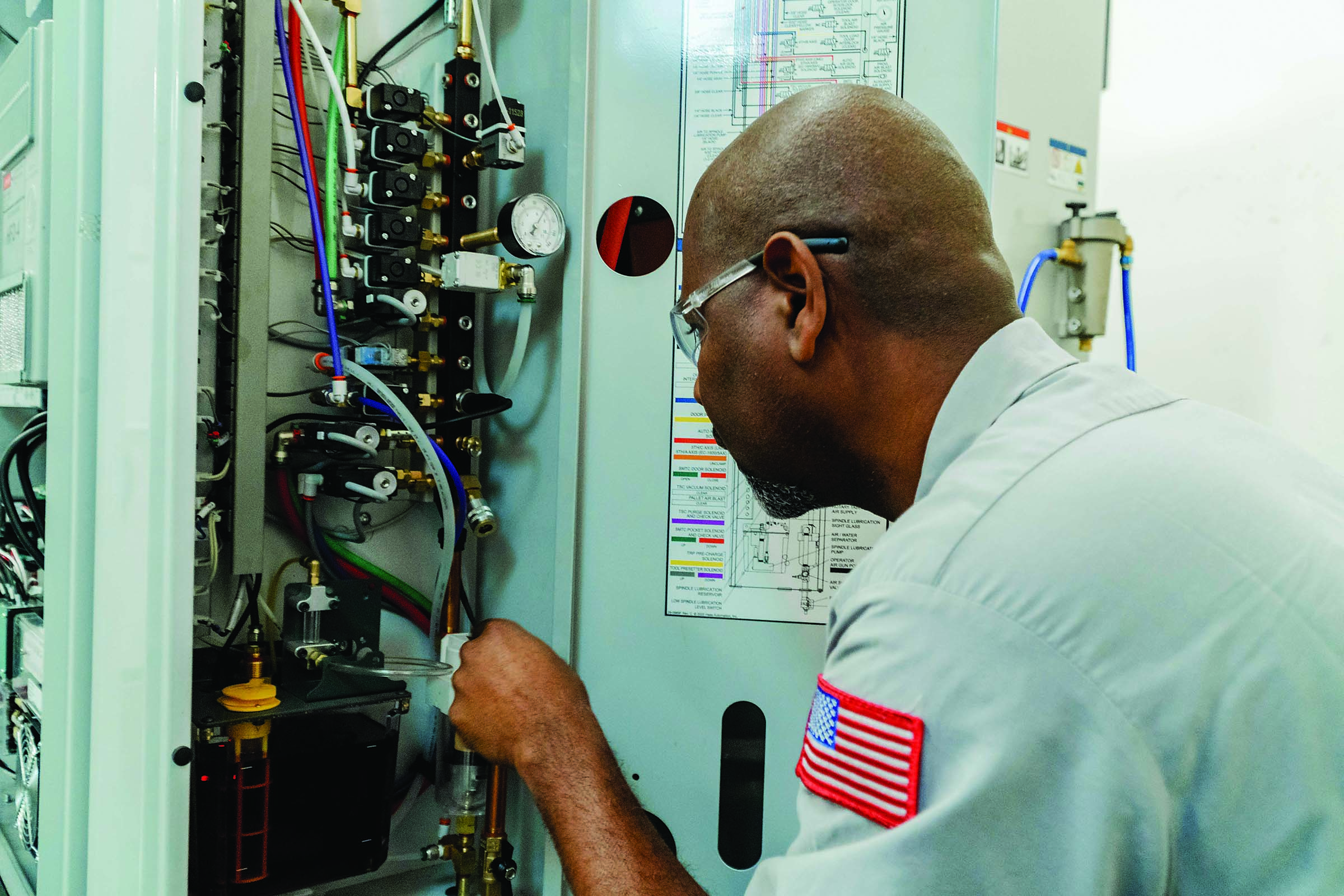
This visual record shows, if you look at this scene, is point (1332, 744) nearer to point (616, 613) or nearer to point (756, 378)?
point (756, 378)

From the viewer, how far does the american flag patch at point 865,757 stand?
0.58 metres

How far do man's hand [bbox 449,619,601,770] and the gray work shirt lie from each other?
436 mm

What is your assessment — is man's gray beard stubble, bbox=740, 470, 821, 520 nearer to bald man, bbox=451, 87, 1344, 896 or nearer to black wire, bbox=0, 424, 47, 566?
bald man, bbox=451, 87, 1344, 896

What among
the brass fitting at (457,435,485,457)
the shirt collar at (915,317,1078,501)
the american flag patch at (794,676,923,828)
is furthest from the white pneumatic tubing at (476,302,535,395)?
the american flag patch at (794,676,923,828)

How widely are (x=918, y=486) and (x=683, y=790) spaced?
0.70 meters

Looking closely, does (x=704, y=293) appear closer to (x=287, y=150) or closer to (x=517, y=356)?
(x=517, y=356)

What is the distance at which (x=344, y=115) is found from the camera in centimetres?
128

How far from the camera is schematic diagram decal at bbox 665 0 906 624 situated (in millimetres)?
1268

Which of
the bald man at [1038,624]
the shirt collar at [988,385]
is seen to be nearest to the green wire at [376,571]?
the bald man at [1038,624]

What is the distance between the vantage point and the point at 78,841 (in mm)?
936

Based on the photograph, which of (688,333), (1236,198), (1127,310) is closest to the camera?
(688,333)

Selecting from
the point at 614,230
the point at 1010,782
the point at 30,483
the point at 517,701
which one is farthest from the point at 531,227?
the point at 1010,782

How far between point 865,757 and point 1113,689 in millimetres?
161

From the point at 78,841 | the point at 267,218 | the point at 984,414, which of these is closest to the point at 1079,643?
the point at 984,414
